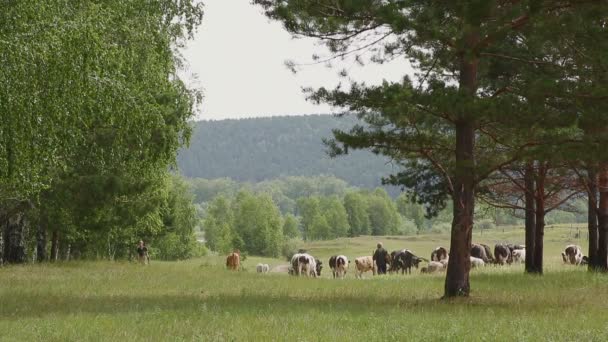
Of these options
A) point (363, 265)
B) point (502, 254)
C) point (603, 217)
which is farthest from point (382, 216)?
point (603, 217)

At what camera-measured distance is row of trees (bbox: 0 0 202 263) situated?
12.9 m

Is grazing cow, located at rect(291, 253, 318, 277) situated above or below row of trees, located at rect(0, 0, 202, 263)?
below

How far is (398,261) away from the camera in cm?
4222

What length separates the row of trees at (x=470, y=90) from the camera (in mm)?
14984

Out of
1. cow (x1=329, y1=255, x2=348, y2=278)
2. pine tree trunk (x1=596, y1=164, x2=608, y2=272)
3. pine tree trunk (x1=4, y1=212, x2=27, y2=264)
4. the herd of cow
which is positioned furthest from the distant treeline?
pine tree trunk (x1=596, y1=164, x2=608, y2=272)

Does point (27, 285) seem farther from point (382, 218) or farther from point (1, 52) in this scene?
point (382, 218)

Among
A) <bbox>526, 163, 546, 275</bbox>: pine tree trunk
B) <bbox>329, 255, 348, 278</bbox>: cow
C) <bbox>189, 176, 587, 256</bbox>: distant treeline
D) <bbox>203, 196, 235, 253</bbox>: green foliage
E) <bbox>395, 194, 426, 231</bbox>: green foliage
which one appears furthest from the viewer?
<bbox>395, 194, 426, 231</bbox>: green foliage

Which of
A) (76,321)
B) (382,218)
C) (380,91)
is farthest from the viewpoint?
(382,218)

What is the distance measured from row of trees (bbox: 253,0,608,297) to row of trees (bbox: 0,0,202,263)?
4.32 m

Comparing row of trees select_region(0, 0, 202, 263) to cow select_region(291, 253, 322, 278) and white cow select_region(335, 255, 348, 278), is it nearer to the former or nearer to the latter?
cow select_region(291, 253, 322, 278)

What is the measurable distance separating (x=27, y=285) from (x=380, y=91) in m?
11.5

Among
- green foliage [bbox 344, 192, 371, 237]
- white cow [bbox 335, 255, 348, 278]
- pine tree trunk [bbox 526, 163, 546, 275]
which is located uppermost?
green foliage [bbox 344, 192, 371, 237]

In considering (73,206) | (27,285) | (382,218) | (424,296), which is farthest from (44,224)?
(382,218)

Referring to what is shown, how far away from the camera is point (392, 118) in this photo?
17.2 meters
